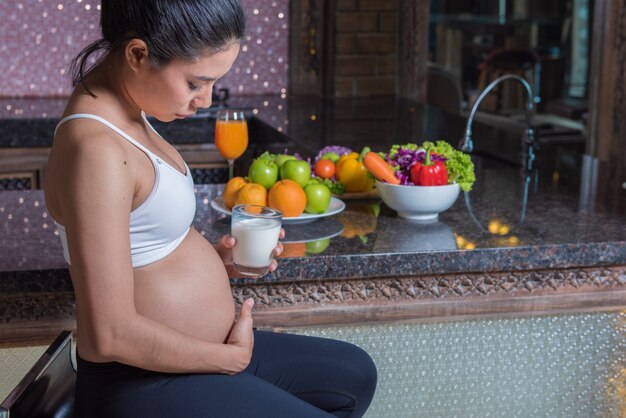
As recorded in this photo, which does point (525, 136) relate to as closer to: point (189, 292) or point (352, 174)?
point (352, 174)

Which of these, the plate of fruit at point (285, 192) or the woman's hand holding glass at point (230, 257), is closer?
the woman's hand holding glass at point (230, 257)

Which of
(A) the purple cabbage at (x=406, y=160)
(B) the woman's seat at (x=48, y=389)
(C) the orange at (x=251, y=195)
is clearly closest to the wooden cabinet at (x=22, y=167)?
(C) the orange at (x=251, y=195)

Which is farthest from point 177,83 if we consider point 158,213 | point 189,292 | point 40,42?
point 40,42

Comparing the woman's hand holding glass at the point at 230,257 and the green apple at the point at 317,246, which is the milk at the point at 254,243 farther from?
the green apple at the point at 317,246

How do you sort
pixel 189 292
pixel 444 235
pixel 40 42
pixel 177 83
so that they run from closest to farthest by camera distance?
pixel 177 83, pixel 189 292, pixel 444 235, pixel 40 42

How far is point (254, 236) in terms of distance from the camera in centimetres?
182

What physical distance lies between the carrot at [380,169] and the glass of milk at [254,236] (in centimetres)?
62

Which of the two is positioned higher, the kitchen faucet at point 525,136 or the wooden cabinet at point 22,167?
the kitchen faucet at point 525,136

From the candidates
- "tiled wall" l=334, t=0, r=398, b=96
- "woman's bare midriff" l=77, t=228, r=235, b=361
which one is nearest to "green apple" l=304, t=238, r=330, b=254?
"woman's bare midriff" l=77, t=228, r=235, b=361

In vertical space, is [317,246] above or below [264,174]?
below

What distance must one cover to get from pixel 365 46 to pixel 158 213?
3608 millimetres

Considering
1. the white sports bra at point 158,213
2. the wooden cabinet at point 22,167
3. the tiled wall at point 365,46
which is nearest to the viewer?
the white sports bra at point 158,213

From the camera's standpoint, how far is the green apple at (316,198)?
233 cm

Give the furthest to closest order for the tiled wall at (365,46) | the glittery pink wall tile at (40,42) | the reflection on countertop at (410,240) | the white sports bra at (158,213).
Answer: the tiled wall at (365,46) → the glittery pink wall tile at (40,42) → the reflection on countertop at (410,240) → the white sports bra at (158,213)
